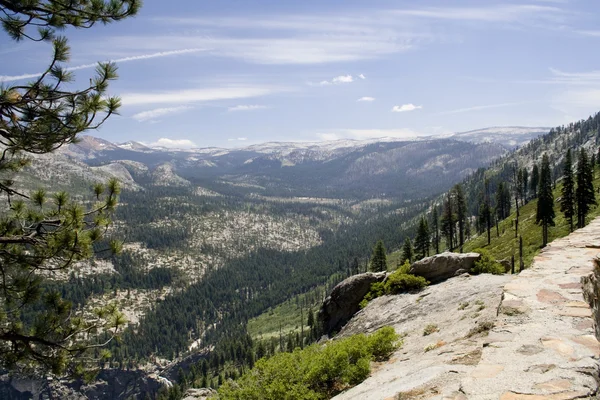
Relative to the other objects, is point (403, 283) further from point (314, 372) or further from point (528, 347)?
point (528, 347)

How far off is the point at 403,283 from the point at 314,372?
63.2 feet

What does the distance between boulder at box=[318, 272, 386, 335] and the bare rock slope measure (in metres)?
24.4

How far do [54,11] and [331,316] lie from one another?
41.2 metres

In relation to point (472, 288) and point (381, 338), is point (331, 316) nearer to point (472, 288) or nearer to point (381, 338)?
point (472, 288)

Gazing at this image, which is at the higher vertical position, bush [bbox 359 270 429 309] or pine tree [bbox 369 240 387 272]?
bush [bbox 359 270 429 309]

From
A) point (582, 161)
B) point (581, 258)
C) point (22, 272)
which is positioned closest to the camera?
point (22, 272)

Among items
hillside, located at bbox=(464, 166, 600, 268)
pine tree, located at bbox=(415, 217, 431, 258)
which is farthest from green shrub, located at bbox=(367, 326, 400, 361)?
pine tree, located at bbox=(415, 217, 431, 258)

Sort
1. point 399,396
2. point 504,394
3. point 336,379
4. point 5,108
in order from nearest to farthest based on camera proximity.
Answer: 1. point 504,394
2. point 399,396
3. point 5,108
4. point 336,379

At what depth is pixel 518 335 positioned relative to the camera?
28.1 ft

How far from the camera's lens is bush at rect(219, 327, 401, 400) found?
44.8ft

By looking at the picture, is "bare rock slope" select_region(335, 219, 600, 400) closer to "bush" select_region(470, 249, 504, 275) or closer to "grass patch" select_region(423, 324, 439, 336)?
"grass patch" select_region(423, 324, 439, 336)

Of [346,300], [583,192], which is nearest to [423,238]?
[583,192]

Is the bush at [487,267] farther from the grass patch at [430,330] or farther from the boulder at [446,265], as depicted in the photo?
the grass patch at [430,330]

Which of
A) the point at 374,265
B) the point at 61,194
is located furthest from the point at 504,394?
the point at 374,265
